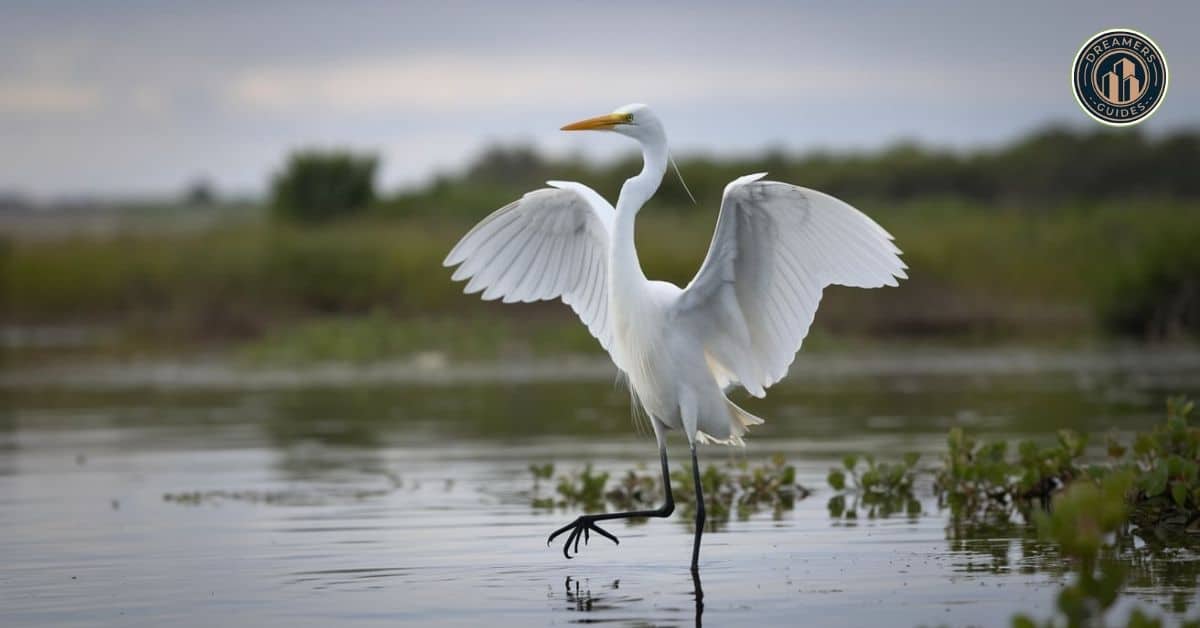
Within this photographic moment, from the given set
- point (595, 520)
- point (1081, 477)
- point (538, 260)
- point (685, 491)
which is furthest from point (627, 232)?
point (1081, 477)

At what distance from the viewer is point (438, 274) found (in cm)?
2933

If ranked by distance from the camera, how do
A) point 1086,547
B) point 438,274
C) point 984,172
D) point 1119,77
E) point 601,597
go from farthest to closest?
point 984,172, point 438,274, point 1119,77, point 601,597, point 1086,547

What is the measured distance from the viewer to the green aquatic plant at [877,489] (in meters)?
9.63

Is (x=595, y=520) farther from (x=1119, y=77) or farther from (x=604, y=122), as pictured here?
(x=1119, y=77)

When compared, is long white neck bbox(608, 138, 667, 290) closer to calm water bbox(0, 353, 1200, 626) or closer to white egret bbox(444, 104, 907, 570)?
white egret bbox(444, 104, 907, 570)

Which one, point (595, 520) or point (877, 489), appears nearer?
point (595, 520)

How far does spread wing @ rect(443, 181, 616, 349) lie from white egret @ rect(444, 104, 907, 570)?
0.06 ft

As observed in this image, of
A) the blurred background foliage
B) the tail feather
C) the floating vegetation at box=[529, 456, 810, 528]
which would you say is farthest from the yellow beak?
the blurred background foliage

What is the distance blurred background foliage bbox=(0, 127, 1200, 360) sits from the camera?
2475 cm

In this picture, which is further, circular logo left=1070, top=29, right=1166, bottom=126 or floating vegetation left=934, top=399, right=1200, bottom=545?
circular logo left=1070, top=29, right=1166, bottom=126

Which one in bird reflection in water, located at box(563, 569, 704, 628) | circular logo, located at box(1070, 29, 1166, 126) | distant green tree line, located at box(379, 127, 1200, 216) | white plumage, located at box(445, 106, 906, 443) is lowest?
bird reflection in water, located at box(563, 569, 704, 628)

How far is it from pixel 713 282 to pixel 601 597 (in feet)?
5.34

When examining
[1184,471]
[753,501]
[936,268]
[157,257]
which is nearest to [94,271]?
[157,257]

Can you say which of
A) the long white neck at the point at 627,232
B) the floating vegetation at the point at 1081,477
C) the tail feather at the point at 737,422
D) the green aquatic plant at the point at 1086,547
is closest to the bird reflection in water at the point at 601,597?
the tail feather at the point at 737,422
